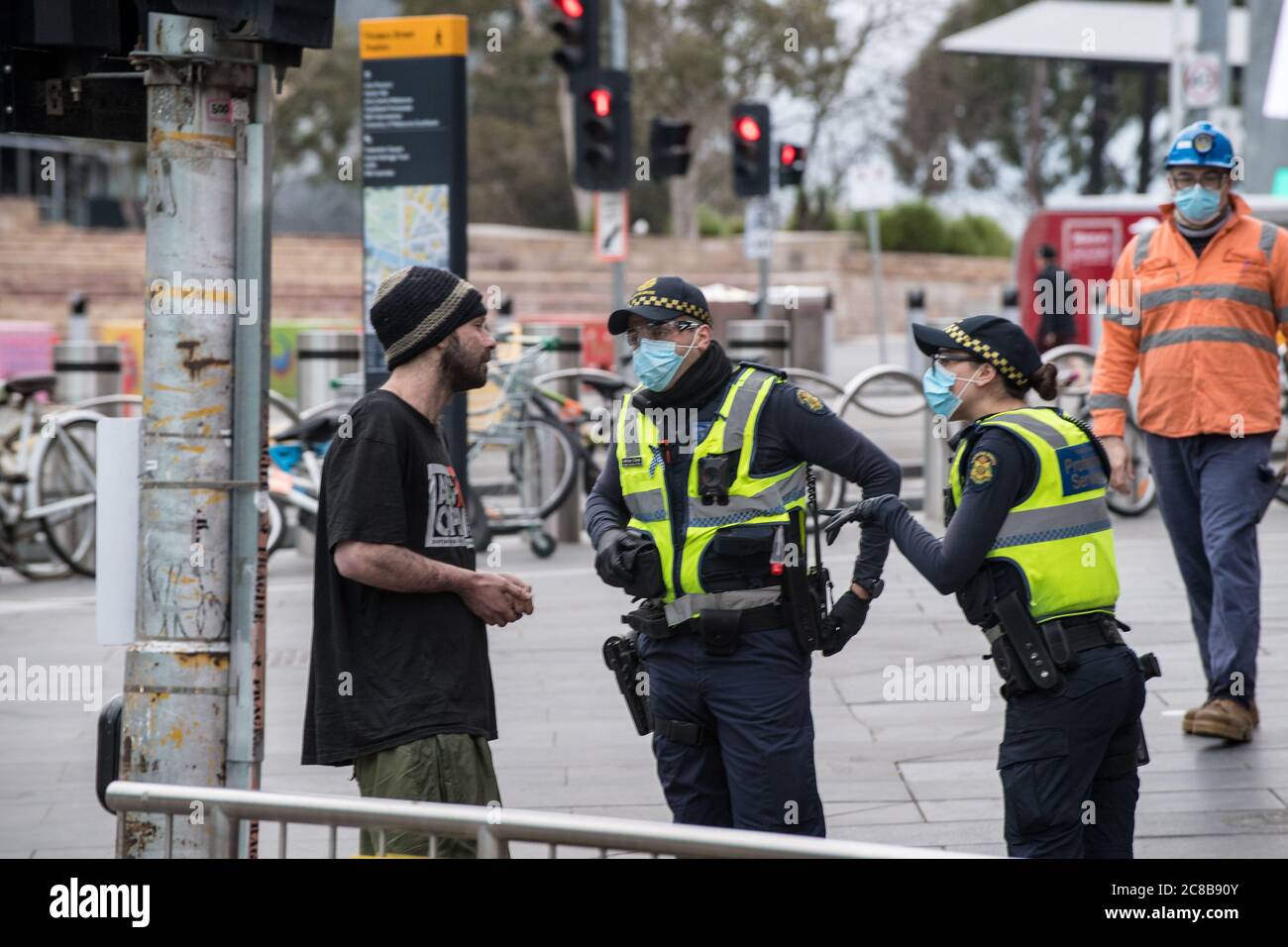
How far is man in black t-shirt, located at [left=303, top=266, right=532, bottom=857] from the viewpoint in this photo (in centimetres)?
405

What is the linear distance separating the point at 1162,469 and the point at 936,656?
6.42 ft

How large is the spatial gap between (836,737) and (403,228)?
15.2ft

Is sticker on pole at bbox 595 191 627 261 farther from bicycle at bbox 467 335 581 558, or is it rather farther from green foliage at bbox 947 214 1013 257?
green foliage at bbox 947 214 1013 257

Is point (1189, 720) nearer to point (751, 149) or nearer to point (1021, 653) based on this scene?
point (1021, 653)

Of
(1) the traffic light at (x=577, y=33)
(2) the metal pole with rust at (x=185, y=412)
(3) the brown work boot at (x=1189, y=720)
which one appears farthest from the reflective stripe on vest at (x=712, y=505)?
(1) the traffic light at (x=577, y=33)

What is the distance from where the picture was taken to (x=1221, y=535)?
6262mm

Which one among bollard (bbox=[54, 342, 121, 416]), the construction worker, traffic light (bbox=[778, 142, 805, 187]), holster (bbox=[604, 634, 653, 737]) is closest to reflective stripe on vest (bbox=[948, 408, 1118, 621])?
holster (bbox=[604, 634, 653, 737])

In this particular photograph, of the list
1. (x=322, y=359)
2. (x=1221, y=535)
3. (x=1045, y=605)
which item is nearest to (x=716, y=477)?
(x=1045, y=605)

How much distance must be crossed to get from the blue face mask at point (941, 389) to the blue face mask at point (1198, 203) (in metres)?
2.16

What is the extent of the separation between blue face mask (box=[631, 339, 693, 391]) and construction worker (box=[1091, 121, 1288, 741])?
7.03ft

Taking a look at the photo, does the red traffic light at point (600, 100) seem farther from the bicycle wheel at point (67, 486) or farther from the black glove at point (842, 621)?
the black glove at point (842, 621)

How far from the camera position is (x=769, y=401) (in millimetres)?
4477
